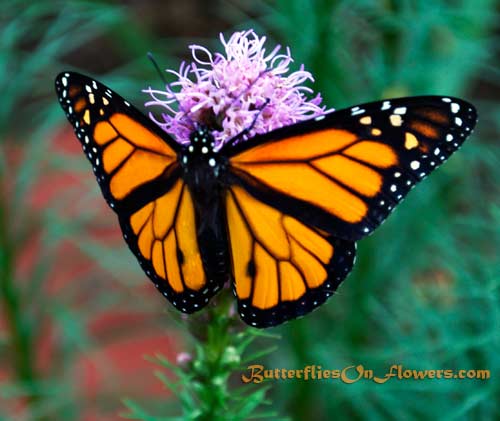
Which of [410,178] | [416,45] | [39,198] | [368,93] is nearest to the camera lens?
[410,178]

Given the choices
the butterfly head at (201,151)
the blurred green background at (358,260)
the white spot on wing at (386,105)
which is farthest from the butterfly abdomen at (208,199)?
the blurred green background at (358,260)

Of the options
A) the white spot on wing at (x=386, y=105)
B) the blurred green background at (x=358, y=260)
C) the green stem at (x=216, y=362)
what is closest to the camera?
the white spot on wing at (x=386, y=105)

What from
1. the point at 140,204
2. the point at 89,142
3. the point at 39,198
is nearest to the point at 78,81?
the point at 89,142

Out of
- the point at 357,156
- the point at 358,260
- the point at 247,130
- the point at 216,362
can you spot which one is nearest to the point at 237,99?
the point at 247,130

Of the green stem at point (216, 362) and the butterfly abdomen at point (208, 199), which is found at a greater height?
the butterfly abdomen at point (208, 199)

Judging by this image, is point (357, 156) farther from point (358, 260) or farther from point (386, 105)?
point (358, 260)

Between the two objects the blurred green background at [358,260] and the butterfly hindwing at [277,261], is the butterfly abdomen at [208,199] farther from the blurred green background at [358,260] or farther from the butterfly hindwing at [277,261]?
the blurred green background at [358,260]

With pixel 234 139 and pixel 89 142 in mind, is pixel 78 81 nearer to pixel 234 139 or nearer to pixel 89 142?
pixel 89 142

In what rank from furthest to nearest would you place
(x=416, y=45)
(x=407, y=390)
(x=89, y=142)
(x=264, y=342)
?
1. (x=264, y=342)
2. (x=416, y=45)
3. (x=407, y=390)
4. (x=89, y=142)
